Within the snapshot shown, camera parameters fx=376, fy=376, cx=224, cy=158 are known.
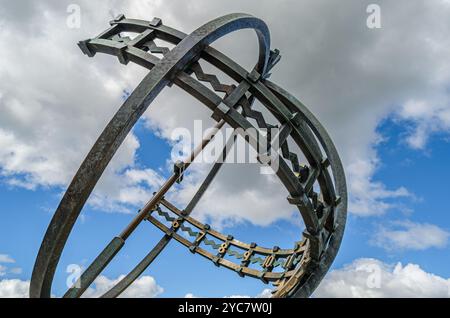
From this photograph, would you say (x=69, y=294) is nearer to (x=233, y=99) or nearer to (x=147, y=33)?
(x=233, y=99)

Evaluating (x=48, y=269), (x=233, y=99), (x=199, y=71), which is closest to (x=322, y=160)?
(x=233, y=99)

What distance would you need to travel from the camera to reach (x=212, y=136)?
948cm

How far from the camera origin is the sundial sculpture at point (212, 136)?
14.7 ft

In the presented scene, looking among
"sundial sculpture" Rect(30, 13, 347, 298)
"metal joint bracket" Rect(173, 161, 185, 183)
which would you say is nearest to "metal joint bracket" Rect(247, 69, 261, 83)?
"sundial sculpture" Rect(30, 13, 347, 298)

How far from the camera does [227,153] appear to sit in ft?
33.0

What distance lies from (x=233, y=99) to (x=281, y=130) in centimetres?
112

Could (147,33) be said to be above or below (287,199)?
above

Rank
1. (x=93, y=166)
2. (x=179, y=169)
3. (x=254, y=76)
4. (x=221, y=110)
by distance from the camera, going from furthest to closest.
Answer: (x=179, y=169)
(x=254, y=76)
(x=221, y=110)
(x=93, y=166)

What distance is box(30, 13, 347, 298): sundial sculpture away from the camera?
4477 mm

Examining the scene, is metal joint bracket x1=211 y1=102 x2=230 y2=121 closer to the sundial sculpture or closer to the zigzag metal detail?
the sundial sculpture

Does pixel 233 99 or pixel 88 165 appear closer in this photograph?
pixel 88 165

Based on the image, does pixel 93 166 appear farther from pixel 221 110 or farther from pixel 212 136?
pixel 212 136

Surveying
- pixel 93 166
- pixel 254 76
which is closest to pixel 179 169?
pixel 254 76
